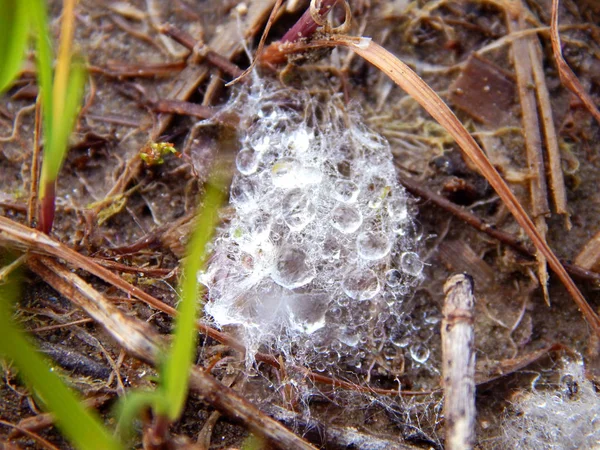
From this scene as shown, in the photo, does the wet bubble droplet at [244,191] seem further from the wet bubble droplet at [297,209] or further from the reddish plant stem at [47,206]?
the reddish plant stem at [47,206]

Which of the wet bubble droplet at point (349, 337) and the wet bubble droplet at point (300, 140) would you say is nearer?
the wet bubble droplet at point (349, 337)

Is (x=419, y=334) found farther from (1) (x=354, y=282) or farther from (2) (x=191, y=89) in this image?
(2) (x=191, y=89)

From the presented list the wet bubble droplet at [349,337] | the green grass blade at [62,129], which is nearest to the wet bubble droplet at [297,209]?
the wet bubble droplet at [349,337]

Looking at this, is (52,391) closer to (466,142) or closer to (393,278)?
(393,278)

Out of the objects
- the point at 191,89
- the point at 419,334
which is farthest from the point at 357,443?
the point at 191,89

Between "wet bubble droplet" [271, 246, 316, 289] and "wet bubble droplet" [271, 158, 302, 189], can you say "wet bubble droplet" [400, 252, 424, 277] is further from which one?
"wet bubble droplet" [271, 158, 302, 189]

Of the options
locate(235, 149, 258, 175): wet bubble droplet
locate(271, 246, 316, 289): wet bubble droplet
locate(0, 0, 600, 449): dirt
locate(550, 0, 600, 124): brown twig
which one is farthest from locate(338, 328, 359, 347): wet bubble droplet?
locate(550, 0, 600, 124): brown twig
